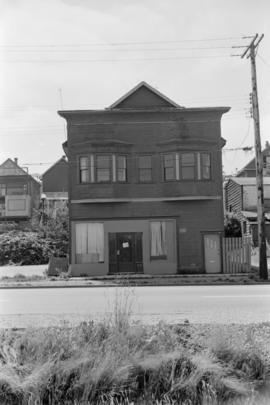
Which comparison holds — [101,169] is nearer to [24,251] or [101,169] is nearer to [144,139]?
[144,139]

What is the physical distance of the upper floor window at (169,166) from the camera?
27.7m

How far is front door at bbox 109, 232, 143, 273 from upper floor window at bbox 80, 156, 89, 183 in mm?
3098

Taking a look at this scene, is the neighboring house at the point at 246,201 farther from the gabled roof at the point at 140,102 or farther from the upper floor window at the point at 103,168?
the upper floor window at the point at 103,168

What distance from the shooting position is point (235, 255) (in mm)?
27516

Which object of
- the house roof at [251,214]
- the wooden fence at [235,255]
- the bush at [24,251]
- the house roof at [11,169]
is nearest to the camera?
the wooden fence at [235,255]

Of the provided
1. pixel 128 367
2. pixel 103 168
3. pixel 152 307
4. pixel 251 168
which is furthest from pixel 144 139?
pixel 251 168

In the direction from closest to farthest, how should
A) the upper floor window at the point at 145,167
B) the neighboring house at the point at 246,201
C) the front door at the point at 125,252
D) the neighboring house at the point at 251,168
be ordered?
the front door at the point at 125,252, the upper floor window at the point at 145,167, the neighboring house at the point at 246,201, the neighboring house at the point at 251,168

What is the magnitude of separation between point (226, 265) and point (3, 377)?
22422 mm

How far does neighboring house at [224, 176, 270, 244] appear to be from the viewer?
148 feet

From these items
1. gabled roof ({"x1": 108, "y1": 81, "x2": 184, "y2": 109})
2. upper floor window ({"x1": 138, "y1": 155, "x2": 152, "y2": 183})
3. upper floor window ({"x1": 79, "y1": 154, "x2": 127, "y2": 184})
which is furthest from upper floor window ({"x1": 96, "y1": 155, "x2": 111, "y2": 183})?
gabled roof ({"x1": 108, "y1": 81, "x2": 184, "y2": 109})

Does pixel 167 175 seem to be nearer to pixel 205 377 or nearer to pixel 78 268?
pixel 78 268

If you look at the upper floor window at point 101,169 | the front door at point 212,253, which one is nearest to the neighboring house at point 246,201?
the front door at point 212,253

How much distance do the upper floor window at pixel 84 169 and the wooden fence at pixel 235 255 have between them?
300 inches

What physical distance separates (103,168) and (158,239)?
4539 mm
